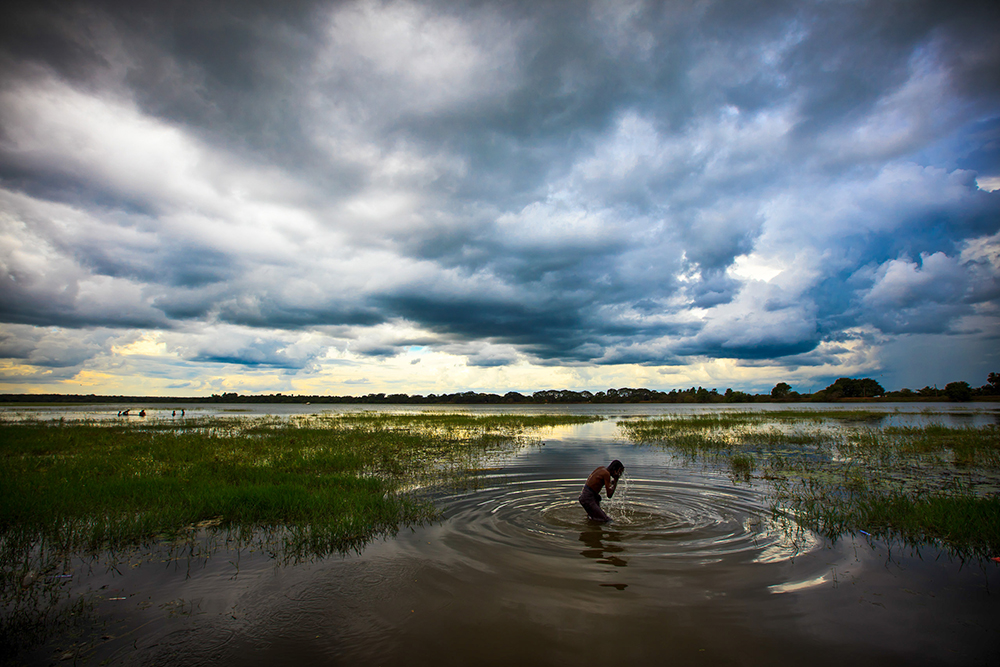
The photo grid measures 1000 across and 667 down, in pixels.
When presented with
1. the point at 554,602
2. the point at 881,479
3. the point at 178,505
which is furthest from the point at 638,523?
the point at 178,505

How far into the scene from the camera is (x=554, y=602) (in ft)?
22.6

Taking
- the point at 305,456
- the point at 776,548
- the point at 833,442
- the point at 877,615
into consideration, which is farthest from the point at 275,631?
the point at 833,442

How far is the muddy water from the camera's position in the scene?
220 inches

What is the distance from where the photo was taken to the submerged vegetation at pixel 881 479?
9.80 meters

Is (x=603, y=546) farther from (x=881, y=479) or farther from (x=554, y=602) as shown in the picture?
(x=881, y=479)

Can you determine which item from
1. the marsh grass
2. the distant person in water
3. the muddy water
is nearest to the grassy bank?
the marsh grass

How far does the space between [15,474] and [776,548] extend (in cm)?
2341

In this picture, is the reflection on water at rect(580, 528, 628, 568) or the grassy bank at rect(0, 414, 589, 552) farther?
the grassy bank at rect(0, 414, 589, 552)

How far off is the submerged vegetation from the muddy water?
145 cm

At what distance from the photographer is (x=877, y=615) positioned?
6.46 m

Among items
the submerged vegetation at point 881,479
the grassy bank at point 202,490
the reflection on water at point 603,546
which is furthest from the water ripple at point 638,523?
the grassy bank at point 202,490

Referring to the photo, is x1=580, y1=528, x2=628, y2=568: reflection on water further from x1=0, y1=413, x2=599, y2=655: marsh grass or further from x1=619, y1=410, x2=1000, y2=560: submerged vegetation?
x1=619, y1=410, x2=1000, y2=560: submerged vegetation

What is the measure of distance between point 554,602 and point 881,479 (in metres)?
16.1

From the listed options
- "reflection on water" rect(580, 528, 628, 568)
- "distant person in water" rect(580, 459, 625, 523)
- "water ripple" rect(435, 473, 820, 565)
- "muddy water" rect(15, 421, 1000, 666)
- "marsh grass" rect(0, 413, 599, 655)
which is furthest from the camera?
"distant person in water" rect(580, 459, 625, 523)
